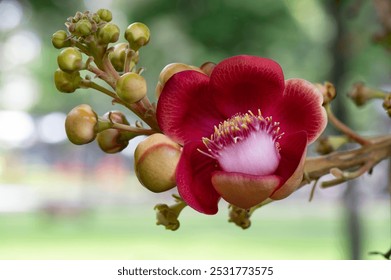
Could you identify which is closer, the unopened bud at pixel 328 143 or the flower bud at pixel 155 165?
the flower bud at pixel 155 165

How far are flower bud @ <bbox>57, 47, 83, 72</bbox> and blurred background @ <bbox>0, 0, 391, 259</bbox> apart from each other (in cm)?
6

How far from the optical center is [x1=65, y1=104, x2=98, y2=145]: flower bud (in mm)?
223

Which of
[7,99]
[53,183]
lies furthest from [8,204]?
[7,99]

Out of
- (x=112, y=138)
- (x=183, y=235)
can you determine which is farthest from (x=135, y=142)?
(x=183, y=235)

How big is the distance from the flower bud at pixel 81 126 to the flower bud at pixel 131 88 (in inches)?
0.7

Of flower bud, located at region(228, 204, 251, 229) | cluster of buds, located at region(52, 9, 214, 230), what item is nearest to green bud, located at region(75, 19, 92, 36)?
cluster of buds, located at region(52, 9, 214, 230)

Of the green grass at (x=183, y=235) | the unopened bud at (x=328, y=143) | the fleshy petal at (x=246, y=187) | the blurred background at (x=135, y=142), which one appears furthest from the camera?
the green grass at (x=183, y=235)

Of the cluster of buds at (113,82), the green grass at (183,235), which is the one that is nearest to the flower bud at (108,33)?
the cluster of buds at (113,82)

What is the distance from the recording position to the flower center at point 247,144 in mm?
214

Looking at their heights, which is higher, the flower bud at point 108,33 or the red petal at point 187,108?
the flower bud at point 108,33

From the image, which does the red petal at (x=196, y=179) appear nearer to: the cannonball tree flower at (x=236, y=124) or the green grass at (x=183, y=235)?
the cannonball tree flower at (x=236, y=124)

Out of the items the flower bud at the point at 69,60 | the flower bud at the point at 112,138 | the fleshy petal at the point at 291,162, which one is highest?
the flower bud at the point at 69,60

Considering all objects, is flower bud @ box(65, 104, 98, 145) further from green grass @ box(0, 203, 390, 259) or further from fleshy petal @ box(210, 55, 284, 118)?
green grass @ box(0, 203, 390, 259)

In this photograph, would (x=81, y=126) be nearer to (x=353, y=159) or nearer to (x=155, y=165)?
(x=155, y=165)
